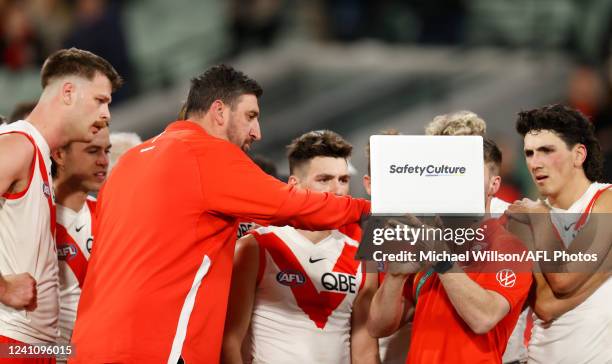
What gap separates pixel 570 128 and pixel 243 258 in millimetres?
1719

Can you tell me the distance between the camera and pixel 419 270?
4.16m

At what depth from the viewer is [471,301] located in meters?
4.12

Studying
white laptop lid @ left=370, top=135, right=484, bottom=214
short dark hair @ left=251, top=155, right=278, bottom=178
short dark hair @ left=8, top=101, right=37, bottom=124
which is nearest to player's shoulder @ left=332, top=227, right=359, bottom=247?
white laptop lid @ left=370, top=135, right=484, bottom=214

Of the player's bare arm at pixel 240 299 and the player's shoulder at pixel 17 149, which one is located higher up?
the player's shoulder at pixel 17 149

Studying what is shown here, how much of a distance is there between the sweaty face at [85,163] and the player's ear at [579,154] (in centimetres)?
240

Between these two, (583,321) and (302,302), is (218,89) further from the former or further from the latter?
(583,321)

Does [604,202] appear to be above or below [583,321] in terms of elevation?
above

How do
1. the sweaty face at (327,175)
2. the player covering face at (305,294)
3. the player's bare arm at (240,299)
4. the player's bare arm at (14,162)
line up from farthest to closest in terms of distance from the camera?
the sweaty face at (327,175)
the player covering face at (305,294)
the player's bare arm at (240,299)
the player's bare arm at (14,162)

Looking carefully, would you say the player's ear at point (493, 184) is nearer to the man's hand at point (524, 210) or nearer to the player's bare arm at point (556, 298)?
the man's hand at point (524, 210)

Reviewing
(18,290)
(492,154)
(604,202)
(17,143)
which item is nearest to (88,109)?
(17,143)

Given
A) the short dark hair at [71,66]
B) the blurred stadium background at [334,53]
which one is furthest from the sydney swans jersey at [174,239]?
the blurred stadium background at [334,53]

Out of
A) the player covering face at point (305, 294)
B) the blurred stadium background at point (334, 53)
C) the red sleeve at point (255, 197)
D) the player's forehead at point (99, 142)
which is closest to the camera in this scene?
the red sleeve at point (255, 197)

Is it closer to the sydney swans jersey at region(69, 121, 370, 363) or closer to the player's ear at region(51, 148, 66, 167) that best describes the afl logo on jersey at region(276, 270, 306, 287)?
the sydney swans jersey at region(69, 121, 370, 363)

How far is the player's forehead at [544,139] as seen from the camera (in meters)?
4.42
